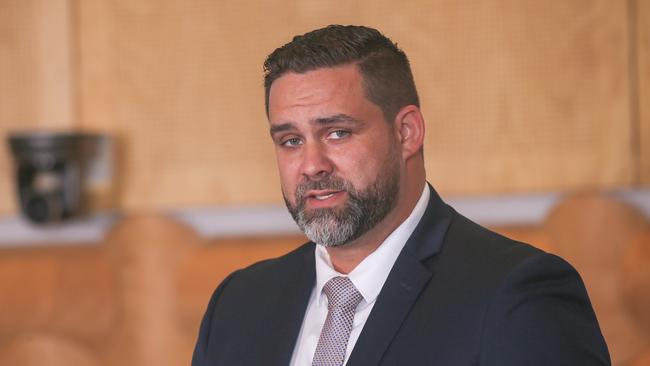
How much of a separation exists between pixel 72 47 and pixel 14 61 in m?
0.19

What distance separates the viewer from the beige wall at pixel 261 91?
2.74 metres

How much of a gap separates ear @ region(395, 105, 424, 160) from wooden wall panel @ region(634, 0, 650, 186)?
1.34 m

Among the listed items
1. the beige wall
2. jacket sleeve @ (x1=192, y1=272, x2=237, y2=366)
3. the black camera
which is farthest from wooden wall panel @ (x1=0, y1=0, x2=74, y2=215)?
jacket sleeve @ (x1=192, y1=272, x2=237, y2=366)

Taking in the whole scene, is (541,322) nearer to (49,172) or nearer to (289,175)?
(289,175)

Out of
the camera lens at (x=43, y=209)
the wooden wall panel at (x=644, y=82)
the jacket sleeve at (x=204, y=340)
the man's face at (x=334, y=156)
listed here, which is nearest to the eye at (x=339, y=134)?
the man's face at (x=334, y=156)

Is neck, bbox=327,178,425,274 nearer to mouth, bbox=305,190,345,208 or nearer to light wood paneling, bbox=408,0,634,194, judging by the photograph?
mouth, bbox=305,190,345,208

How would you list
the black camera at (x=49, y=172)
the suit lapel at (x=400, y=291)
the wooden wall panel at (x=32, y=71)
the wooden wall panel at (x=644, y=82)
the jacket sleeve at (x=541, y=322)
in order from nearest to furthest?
the jacket sleeve at (x=541, y=322) < the suit lapel at (x=400, y=291) < the wooden wall panel at (x=644, y=82) < the black camera at (x=49, y=172) < the wooden wall panel at (x=32, y=71)

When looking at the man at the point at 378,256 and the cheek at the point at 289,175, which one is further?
the cheek at the point at 289,175

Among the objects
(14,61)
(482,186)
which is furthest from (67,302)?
(482,186)

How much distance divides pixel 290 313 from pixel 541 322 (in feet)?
1.46

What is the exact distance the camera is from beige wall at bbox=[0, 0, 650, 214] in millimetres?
2736

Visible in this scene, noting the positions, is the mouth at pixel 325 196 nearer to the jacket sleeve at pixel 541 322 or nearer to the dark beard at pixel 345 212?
the dark beard at pixel 345 212

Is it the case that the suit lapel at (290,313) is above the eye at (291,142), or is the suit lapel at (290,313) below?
below

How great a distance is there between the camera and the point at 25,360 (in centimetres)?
305
